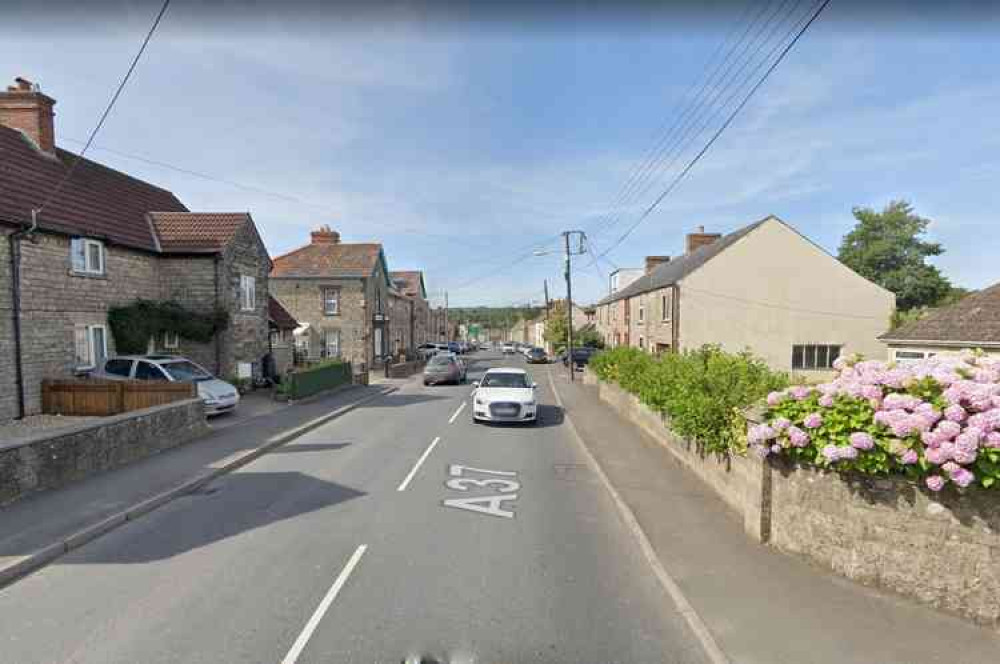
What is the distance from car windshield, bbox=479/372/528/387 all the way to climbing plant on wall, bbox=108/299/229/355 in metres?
10.0

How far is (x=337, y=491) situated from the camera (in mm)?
7543

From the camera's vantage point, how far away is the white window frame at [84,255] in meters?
13.5

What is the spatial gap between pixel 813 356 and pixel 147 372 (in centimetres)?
2884

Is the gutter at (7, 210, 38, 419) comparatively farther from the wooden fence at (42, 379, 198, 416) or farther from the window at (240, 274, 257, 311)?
the window at (240, 274, 257, 311)

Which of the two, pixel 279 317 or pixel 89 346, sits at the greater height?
pixel 279 317

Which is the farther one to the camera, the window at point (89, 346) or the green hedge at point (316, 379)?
the green hedge at point (316, 379)

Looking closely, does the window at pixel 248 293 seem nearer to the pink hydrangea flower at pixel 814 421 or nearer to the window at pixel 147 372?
the window at pixel 147 372

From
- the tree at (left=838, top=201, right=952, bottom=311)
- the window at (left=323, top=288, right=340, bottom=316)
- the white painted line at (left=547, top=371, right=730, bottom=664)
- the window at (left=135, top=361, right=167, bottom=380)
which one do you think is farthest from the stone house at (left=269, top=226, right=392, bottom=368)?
the tree at (left=838, top=201, right=952, bottom=311)

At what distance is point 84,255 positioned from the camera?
13.9 meters

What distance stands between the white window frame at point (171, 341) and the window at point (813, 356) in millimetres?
28087

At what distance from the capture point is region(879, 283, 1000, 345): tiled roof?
51.1ft

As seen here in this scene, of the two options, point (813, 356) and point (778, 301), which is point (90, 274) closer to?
point (778, 301)

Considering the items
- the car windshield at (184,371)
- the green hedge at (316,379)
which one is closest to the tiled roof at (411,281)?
the green hedge at (316,379)


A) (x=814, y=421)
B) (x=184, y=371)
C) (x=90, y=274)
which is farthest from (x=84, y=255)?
(x=814, y=421)
